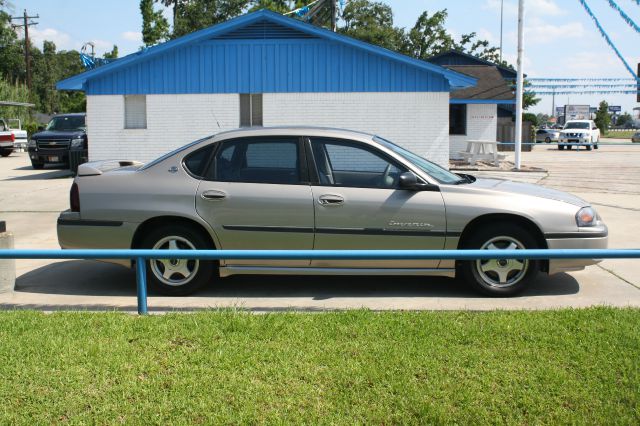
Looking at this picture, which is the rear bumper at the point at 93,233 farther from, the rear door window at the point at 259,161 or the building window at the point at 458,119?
the building window at the point at 458,119

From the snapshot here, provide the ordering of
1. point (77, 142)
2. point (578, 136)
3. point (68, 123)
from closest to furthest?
point (77, 142), point (68, 123), point (578, 136)

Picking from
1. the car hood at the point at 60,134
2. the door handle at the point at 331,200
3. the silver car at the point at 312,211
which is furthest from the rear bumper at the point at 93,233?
the car hood at the point at 60,134

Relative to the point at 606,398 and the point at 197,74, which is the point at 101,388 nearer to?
the point at 606,398

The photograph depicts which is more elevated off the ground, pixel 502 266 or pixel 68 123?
pixel 68 123

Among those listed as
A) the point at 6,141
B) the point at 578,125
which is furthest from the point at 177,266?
the point at 578,125

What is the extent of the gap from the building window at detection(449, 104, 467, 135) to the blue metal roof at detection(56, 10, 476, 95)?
13.0 metres

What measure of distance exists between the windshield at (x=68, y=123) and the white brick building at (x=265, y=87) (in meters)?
4.06

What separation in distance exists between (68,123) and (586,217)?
845 inches

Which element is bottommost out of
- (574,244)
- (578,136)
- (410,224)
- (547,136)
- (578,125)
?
(574,244)

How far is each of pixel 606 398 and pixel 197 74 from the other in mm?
17657

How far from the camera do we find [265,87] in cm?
2027

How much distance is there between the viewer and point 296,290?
713 cm

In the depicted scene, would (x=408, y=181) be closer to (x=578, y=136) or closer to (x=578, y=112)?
(x=578, y=136)

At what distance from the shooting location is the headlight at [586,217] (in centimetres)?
673
